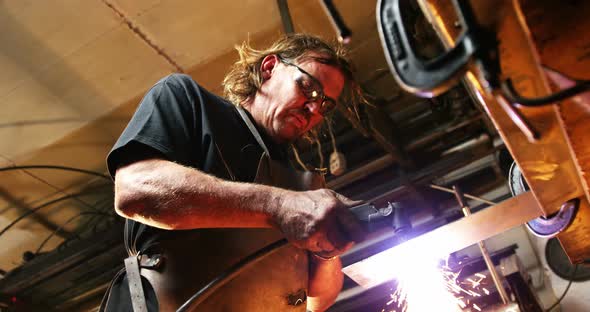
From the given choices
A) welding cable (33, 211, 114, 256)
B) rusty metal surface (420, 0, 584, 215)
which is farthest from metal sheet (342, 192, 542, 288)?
welding cable (33, 211, 114, 256)

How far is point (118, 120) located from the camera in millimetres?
3898

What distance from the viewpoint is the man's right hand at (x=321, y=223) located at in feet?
4.36

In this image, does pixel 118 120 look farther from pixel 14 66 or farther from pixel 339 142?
pixel 339 142

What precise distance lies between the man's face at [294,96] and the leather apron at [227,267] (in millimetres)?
315

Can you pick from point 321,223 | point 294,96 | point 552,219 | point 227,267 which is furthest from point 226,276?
point 552,219

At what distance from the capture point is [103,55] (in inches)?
134

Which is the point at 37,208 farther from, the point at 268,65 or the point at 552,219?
the point at 552,219

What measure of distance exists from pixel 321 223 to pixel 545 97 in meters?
0.61

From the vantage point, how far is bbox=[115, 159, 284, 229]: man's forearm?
1467mm

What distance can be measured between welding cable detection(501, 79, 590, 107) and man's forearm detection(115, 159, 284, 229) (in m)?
0.70

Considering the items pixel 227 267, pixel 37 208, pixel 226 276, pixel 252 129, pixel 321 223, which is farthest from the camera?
pixel 37 208

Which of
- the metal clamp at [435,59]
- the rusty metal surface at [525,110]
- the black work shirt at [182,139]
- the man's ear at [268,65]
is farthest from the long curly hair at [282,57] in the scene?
the metal clamp at [435,59]

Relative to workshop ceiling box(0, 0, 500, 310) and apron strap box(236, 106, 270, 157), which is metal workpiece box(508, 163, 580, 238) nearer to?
apron strap box(236, 106, 270, 157)

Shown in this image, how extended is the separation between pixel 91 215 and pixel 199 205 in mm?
3879
